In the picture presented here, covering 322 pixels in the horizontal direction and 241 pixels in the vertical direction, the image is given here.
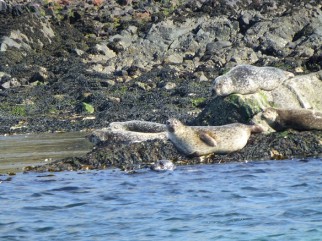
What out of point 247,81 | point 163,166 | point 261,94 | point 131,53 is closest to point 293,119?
point 261,94

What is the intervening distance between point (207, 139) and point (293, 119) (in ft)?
4.72

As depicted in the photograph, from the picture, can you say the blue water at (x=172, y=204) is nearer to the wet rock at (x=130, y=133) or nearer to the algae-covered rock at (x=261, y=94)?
the wet rock at (x=130, y=133)

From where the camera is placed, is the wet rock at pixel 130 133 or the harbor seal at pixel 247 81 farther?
the harbor seal at pixel 247 81

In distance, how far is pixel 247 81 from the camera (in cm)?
1262

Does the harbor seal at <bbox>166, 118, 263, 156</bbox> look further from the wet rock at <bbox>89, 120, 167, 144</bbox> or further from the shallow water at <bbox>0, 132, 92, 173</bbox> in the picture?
the shallow water at <bbox>0, 132, 92, 173</bbox>

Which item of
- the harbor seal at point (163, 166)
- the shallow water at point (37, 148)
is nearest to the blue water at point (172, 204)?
the harbor seal at point (163, 166)

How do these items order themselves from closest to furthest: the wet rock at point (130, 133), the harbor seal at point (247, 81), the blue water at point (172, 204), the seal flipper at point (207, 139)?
the blue water at point (172, 204)
the seal flipper at point (207, 139)
the wet rock at point (130, 133)
the harbor seal at point (247, 81)

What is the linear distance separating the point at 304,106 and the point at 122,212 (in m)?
5.03

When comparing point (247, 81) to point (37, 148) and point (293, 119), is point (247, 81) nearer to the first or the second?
point (293, 119)

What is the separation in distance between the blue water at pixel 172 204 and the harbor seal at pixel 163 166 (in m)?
0.12

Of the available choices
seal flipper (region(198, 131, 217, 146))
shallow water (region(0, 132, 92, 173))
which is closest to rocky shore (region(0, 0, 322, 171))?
shallow water (region(0, 132, 92, 173))

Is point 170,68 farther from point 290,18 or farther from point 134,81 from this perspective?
point 290,18

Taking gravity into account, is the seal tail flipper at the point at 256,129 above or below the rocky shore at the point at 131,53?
below

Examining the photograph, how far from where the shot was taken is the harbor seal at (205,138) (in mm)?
10852
